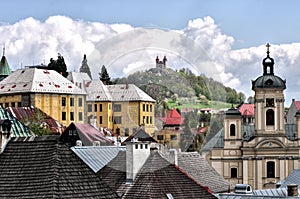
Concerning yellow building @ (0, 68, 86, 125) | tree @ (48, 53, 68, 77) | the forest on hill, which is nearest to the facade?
the forest on hill

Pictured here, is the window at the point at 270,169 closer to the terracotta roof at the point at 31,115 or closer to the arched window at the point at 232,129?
the arched window at the point at 232,129

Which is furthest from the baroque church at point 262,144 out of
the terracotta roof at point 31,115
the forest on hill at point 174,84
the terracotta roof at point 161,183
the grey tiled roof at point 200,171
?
the forest on hill at point 174,84

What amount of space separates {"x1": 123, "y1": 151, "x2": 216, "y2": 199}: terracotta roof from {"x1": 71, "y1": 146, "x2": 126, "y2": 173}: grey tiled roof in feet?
14.1

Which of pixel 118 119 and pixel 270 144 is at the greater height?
pixel 118 119

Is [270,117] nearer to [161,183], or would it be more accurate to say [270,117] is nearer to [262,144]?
[262,144]

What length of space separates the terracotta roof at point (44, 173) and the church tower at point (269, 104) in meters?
66.5

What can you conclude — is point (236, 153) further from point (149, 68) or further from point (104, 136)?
point (149, 68)

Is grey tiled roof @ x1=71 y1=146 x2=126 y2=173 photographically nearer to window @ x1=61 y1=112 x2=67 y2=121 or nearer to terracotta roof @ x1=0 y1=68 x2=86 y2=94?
terracotta roof @ x1=0 y1=68 x2=86 y2=94

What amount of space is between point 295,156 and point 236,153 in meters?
6.55

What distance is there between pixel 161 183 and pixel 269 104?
5838cm

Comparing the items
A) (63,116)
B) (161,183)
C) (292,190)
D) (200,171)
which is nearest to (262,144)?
(63,116)

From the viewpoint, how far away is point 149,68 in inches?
819

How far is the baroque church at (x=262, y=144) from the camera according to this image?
87562mm

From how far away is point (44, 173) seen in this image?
20922mm
